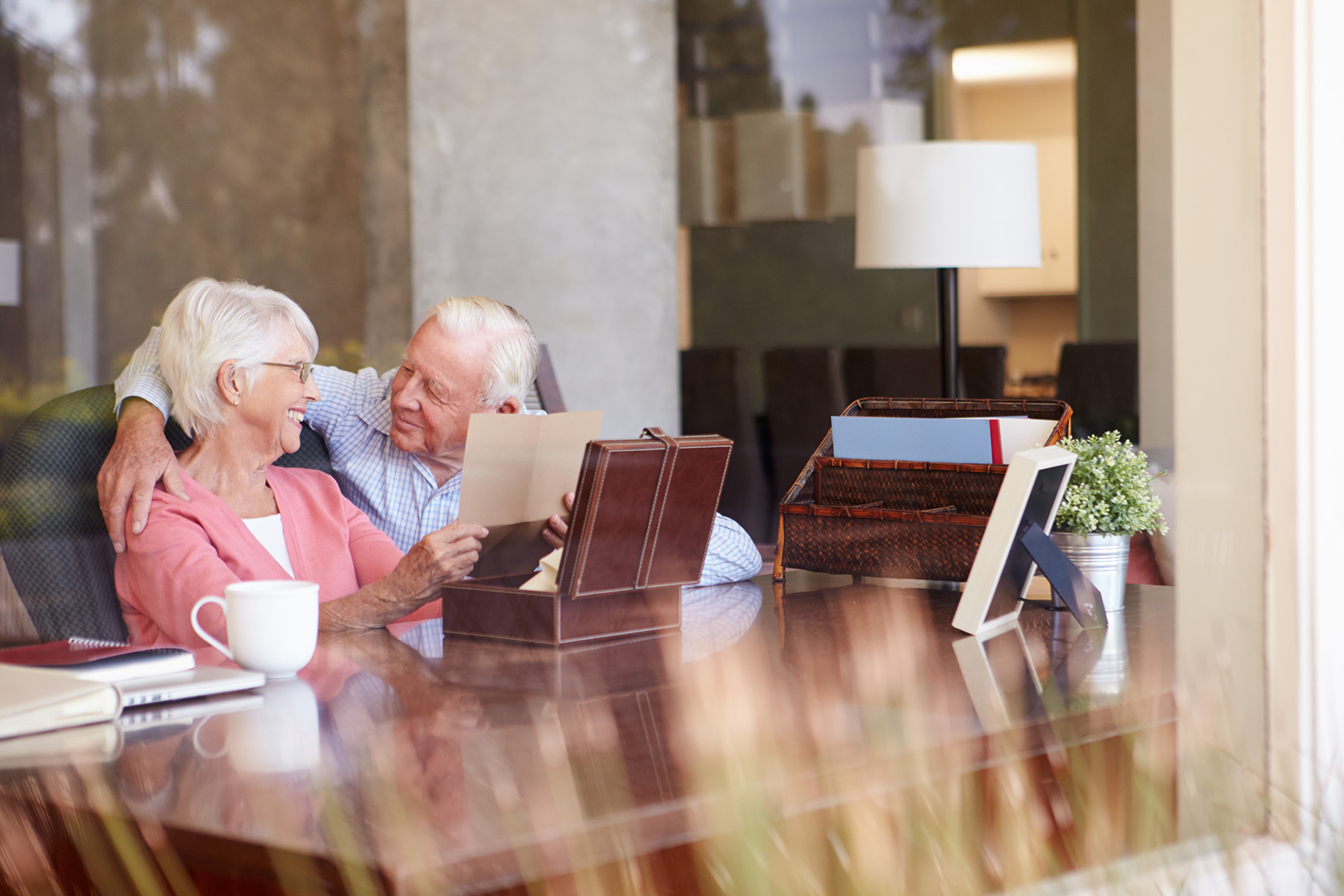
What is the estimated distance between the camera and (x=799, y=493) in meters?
1.85

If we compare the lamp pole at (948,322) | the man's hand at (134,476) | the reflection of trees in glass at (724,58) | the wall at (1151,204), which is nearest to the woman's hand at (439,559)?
the man's hand at (134,476)

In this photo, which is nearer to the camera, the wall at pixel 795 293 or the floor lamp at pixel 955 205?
the floor lamp at pixel 955 205

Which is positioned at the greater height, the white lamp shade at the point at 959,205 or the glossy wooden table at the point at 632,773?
the white lamp shade at the point at 959,205

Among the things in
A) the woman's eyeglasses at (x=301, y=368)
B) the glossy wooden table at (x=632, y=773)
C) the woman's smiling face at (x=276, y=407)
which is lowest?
the glossy wooden table at (x=632, y=773)

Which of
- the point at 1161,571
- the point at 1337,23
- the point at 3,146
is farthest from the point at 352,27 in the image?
the point at 1337,23

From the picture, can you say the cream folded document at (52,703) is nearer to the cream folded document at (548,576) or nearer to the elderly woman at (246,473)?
the cream folded document at (548,576)

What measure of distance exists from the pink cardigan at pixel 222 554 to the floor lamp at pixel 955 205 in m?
1.88

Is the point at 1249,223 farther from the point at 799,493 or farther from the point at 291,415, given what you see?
the point at 291,415

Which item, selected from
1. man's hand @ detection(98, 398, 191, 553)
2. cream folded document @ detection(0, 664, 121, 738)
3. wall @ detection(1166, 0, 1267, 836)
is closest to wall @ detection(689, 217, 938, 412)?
man's hand @ detection(98, 398, 191, 553)

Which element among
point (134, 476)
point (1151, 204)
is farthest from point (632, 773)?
A: point (1151, 204)

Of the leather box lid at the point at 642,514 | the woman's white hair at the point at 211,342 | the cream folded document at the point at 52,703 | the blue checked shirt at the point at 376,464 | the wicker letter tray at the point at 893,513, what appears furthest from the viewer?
the blue checked shirt at the point at 376,464

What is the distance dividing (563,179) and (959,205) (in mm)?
1494

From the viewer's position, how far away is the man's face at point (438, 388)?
2084 millimetres

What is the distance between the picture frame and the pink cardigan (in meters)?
0.69
